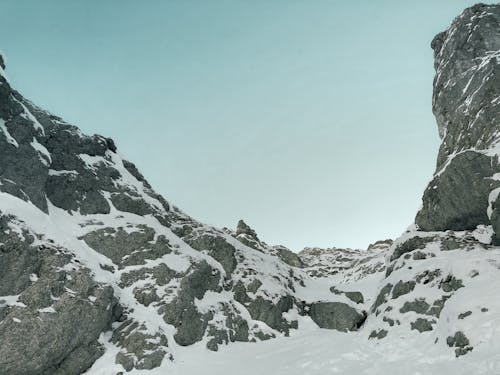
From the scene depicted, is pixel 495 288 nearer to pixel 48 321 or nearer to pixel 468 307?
pixel 468 307

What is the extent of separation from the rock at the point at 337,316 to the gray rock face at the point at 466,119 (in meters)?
13.7

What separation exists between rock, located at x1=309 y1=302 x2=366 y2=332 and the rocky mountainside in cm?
16

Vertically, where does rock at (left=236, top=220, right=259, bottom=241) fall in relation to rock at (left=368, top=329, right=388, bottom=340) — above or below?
above

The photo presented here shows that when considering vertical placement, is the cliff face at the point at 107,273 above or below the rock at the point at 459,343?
above

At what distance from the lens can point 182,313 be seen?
129 ft

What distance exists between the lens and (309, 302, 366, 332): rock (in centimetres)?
4394

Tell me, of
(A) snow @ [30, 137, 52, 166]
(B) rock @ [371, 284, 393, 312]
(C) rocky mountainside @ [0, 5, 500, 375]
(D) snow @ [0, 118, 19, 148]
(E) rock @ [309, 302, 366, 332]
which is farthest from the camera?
(A) snow @ [30, 137, 52, 166]

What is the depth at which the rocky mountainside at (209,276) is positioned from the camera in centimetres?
2864

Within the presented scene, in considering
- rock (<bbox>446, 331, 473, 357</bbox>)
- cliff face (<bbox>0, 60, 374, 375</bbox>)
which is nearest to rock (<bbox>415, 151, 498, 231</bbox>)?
cliff face (<bbox>0, 60, 374, 375</bbox>)

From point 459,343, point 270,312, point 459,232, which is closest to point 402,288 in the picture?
point 459,232

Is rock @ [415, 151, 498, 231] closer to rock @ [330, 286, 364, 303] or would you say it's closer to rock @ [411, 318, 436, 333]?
rock @ [330, 286, 364, 303]

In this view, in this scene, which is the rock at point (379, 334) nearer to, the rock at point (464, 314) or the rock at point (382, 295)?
the rock at point (382, 295)

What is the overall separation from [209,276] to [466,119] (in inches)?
1598

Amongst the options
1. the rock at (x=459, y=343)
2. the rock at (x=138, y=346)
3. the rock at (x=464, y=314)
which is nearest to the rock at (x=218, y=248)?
the rock at (x=138, y=346)
